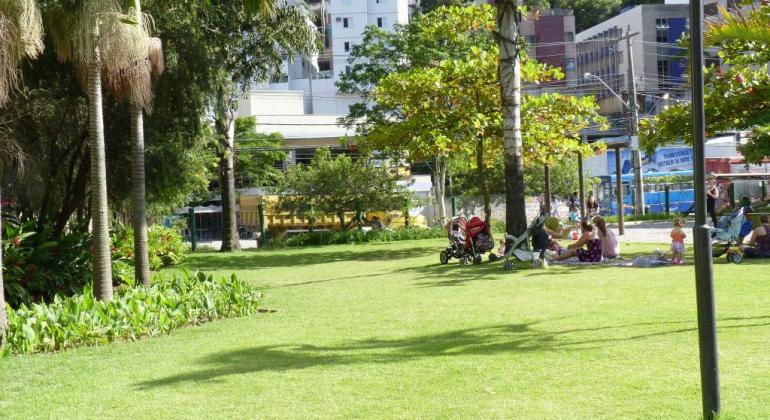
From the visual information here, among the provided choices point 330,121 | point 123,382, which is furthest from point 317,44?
point 330,121

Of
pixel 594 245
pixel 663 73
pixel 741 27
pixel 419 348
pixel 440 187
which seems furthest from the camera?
pixel 663 73

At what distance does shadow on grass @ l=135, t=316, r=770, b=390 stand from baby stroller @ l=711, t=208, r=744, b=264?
6.54 m

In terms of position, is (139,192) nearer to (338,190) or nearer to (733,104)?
(733,104)

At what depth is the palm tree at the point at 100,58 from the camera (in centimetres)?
1167

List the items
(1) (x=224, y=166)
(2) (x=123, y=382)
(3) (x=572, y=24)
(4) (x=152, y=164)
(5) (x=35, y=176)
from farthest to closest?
(3) (x=572, y=24) → (1) (x=224, y=166) → (4) (x=152, y=164) → (5) (x=35, y=176) → (2) (x=123, y=382)

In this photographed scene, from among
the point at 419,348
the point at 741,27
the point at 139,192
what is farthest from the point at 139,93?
the point at 741,27

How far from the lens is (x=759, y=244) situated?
53.0 ft

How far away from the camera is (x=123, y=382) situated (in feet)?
25.3

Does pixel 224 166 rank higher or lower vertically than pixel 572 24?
lower

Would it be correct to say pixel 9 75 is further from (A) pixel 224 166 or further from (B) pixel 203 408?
(A) pixel 224 166

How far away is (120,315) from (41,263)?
560cm

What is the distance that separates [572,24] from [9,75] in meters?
83.3

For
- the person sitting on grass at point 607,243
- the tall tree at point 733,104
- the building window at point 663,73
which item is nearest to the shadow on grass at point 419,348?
the tall tree at point 733,104

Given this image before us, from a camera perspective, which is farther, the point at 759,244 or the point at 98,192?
the point at 759,244
